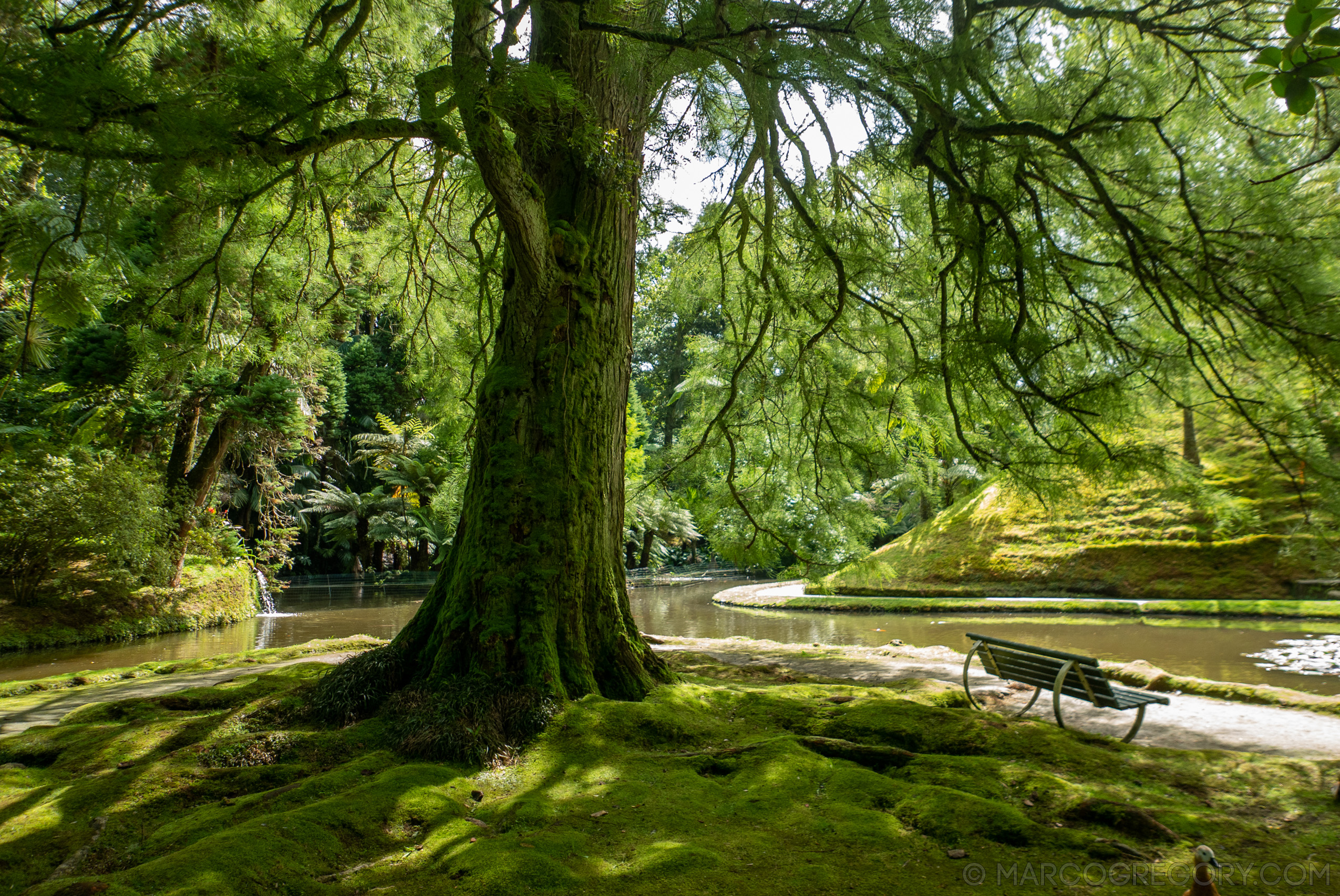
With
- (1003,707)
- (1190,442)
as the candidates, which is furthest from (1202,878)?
(1190,442)

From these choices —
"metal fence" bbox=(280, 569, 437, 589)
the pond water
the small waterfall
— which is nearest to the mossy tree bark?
the pond water

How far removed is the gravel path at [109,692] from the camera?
432 cm

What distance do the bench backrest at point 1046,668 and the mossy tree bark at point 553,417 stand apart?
2.17 m

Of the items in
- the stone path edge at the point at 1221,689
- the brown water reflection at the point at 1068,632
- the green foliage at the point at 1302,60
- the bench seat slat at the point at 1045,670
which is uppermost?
the green foliage at the point at 1302,60

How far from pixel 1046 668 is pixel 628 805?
280 centimetres

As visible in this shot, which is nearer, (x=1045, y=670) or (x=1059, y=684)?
(x=1059, y=684)

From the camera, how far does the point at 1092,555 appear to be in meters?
13.8

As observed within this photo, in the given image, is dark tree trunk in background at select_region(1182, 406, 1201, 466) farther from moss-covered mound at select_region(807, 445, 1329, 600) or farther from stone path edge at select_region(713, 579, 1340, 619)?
stone path edge at select_region(713, 579, 1340, 619)

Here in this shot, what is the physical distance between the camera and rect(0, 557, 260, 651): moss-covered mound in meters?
9.69

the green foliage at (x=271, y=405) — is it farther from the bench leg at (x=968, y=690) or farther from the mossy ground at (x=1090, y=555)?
the bench leg at (x=968, y=690)

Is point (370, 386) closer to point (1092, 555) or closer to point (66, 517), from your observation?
point (66, 517)

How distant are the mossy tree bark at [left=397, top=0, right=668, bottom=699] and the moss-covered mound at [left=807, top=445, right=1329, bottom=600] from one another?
4316 mm

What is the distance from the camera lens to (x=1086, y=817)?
2.43 metres

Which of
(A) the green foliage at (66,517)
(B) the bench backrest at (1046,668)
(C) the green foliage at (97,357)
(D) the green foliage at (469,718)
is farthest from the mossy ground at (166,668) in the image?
(C) the green foliage at (97,357)
